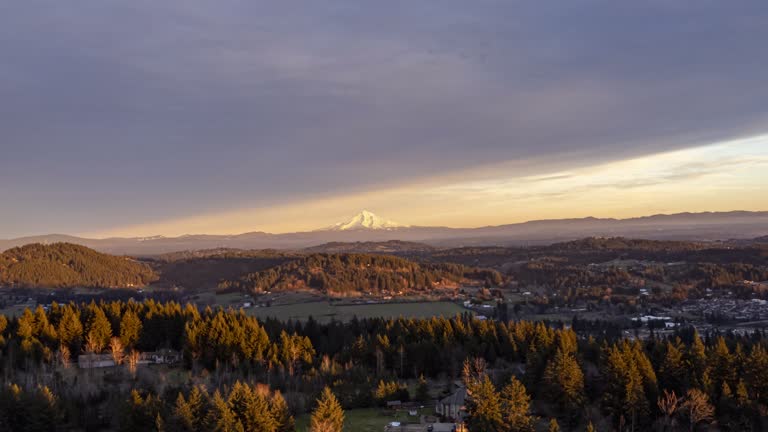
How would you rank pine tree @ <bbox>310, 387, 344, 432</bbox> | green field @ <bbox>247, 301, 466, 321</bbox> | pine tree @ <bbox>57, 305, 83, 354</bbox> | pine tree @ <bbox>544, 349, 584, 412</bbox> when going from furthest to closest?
green field @ <bbox>247, 301, 466, 321</bbox>, pine tree @ <bbox>57, 305, 83, 354</bbox>, pine tree @ <bbox>544, 349, 584, 412</bbox>, pine tree @ <bbox>310, 387, 344, 432</bbox>

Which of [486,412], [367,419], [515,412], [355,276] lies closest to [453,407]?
[367,419]

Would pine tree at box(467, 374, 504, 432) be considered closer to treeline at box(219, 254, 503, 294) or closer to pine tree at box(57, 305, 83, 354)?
pine tree at box(57, 305, 83, 354)

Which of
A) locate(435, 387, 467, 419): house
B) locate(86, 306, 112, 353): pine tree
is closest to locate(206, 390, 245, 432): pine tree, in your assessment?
locate(435, 387, 467, 419): house

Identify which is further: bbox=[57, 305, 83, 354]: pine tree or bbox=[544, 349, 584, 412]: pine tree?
bbox=[57, 305, 83, 354]: pine tree

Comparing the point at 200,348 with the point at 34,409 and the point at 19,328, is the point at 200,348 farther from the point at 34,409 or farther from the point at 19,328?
the point at 34,409

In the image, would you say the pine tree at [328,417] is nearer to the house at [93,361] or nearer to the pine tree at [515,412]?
the pine tree at [515,412]

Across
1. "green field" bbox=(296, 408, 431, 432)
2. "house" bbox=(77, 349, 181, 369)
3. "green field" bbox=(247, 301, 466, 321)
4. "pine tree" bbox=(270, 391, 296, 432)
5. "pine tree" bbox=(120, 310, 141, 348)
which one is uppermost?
"pine tree" bbox=(120, 310, 141, 348)

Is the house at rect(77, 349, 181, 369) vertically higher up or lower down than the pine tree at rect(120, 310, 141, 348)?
lower down
